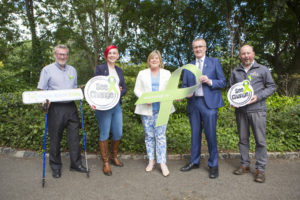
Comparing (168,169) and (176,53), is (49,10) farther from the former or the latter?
(168,169)

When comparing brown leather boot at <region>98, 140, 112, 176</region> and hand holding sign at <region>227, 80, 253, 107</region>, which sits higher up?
hand holding sign at <region>227, 80, 253, 107</region>

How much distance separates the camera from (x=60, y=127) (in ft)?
11.4

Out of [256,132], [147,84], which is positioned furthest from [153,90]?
[256,132]

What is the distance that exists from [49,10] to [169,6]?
281 inches

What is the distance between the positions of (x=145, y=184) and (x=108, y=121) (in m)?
A: 1.13

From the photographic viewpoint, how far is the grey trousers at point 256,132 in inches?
130

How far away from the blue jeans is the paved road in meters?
0.66

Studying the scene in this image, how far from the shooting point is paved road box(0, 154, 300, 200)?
9.73 ft

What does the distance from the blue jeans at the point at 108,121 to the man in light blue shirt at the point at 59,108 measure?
41 cm

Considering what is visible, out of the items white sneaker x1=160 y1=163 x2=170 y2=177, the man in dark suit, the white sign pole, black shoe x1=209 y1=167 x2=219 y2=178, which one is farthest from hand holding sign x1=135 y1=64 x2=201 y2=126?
black shoe x1=209 y1=167 x2=219 y2=178

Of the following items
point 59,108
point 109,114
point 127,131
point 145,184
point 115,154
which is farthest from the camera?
point 127,131

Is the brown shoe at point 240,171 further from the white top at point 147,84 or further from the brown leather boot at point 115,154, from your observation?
the brown leather boot at point 115,154

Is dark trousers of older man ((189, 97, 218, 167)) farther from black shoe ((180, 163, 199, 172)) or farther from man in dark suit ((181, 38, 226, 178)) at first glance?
black shoe ((180, 163, 199, 172))

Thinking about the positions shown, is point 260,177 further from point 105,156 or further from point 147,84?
point 105,156
